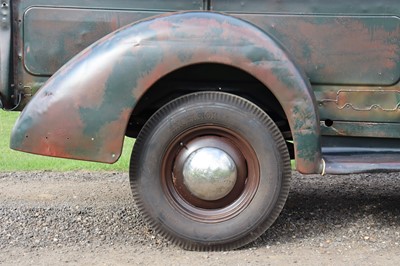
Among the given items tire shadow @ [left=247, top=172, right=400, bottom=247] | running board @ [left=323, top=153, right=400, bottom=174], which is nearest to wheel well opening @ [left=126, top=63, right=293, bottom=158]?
running board @ [left=323, top=153, right=400, bottom=174]

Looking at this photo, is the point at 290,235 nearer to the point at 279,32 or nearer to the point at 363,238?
the point at 363,238

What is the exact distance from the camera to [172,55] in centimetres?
395

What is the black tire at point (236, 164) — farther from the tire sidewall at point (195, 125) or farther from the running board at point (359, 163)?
the running board at point (359, 163)

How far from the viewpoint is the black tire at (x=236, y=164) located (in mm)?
4027

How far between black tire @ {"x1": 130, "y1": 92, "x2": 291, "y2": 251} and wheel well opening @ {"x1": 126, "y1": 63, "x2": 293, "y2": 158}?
0.26m

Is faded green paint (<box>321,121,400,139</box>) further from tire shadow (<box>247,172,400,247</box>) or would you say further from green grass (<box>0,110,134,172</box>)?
green grass (<box>0,110,134,172</box>)

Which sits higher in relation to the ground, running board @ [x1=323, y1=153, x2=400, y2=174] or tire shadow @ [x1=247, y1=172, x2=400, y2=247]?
running board @ [x1=323, y1=153, x2=400, y2=174]

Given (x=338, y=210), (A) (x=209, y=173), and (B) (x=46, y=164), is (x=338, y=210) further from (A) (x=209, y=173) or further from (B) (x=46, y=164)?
(B) (x=46, y=164)

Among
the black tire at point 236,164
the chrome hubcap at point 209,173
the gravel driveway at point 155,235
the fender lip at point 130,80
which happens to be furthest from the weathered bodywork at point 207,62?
the gravel driveway at point 155,235

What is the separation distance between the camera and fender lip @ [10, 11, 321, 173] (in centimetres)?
395

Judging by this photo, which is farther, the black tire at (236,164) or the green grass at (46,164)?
the green grass at (46,164)

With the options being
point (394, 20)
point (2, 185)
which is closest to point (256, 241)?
point (394, 20)

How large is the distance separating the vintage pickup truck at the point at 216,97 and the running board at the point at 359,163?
11 millimetres

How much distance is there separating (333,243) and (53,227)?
1.76 m
